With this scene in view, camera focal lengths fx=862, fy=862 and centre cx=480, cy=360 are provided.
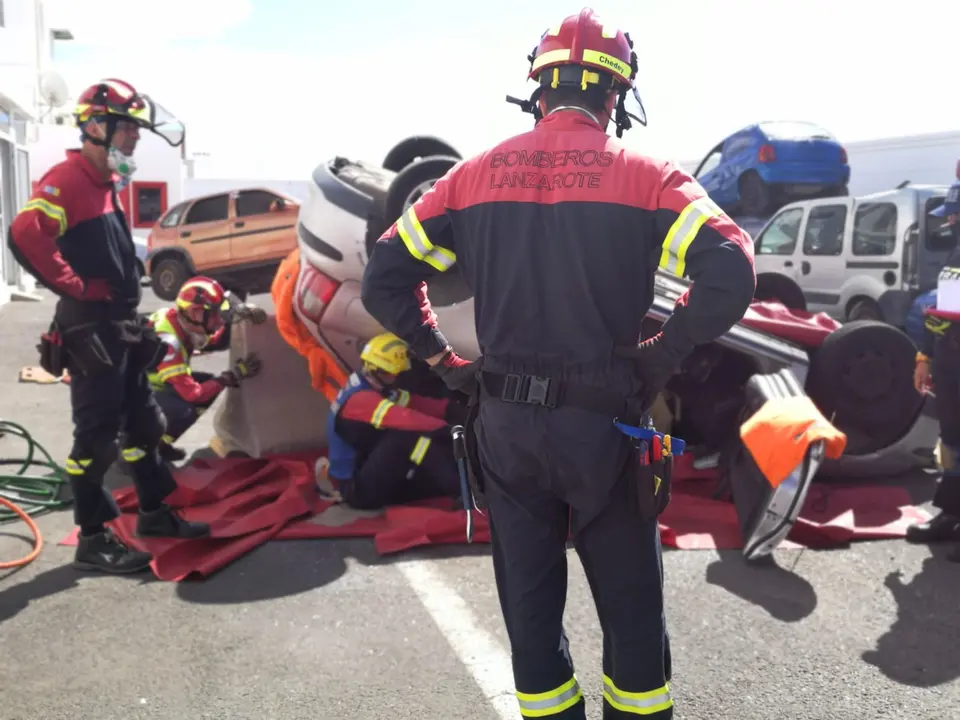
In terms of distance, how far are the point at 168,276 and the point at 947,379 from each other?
45.2ft

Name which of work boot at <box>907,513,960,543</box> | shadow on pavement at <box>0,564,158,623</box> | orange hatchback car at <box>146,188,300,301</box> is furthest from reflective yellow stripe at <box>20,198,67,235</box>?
orange hatchback car at <box>146,188,300,301</box>

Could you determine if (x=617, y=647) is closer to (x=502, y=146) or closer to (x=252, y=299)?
(x=502, y=146)

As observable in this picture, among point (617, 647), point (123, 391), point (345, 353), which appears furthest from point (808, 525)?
point (123, 391)

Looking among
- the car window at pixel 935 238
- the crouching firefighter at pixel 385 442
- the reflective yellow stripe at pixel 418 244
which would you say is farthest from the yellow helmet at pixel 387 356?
the car window at pixel 935 238

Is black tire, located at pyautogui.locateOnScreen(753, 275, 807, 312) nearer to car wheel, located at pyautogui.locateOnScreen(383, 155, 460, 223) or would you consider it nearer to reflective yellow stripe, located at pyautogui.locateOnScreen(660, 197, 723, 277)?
car wheel, located at pyautogui.locateOnScreen(383, 155, 460, 223)

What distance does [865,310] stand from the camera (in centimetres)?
1005

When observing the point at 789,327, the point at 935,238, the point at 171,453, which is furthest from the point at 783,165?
the point at 171,453

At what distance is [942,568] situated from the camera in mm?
4340

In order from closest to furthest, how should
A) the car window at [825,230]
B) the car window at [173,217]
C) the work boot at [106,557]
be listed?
the work boot at [106,557] < the car window at [825,230] < the car window at [173,217]

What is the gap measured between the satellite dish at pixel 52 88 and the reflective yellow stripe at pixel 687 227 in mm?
28120

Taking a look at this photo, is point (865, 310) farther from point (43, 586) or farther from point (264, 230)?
point (264, 230)

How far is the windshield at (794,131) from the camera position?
41.5 feet

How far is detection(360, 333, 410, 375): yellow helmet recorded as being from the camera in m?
5.31

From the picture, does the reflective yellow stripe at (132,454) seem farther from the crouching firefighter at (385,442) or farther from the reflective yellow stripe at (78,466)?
the crouching firefighter at (385,442)
